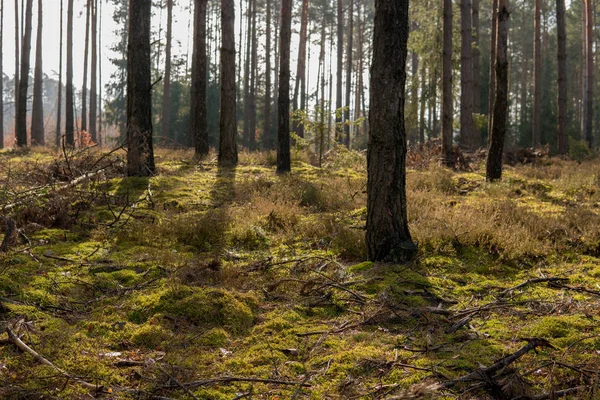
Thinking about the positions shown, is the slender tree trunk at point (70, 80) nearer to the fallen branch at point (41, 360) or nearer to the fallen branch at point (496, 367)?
the fallen branch at point (41, 360)

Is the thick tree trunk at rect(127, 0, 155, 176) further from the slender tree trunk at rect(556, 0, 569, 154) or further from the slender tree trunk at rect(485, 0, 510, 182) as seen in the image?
the slender tree trunk at rect(556, 0, 569, 154)

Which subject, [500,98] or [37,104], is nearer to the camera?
[500,98]

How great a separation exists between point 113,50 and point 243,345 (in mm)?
42525

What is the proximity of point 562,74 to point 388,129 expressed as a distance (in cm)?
1666

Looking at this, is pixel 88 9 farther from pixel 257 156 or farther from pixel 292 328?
pixel 292 328

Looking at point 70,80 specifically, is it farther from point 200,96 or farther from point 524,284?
point 524,284

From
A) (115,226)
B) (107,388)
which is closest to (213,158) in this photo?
(115,226)

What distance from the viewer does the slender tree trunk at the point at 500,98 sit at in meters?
11.4

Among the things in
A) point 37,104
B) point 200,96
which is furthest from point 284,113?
point 37,104

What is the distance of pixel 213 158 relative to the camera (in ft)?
49.9

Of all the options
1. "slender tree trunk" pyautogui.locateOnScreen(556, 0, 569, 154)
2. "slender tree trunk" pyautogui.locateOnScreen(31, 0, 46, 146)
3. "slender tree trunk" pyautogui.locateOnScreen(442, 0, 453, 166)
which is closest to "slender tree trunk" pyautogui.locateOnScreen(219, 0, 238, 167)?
"slender tree trunk" pyautogui.locateOnScreen(442, 0, 453, 166)

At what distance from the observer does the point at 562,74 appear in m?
19.0

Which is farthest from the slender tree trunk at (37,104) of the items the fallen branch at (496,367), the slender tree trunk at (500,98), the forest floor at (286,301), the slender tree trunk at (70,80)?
the fallen branch at (496,367)

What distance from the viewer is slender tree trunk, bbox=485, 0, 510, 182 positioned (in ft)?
37.4
